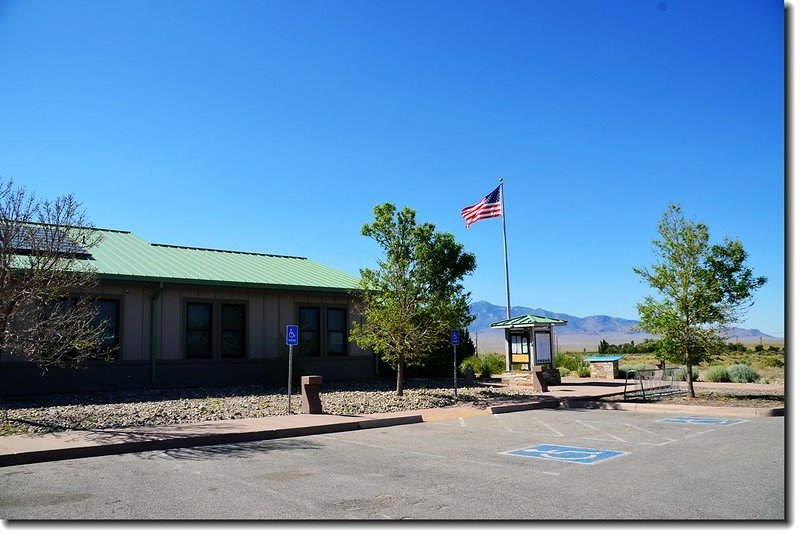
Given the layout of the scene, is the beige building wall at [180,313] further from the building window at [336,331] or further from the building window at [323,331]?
the building window at [336,331]

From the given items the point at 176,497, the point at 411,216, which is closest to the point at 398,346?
the point at 411,216

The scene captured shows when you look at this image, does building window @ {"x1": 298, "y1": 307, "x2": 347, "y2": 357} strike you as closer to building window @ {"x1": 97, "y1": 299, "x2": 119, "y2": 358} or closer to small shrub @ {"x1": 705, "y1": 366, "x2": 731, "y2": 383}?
building window @ {"x1": 97, "y1": 299, "x2": 119, "y2": 358}

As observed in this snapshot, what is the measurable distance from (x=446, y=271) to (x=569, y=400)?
17.0ft

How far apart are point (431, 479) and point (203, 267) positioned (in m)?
14.8

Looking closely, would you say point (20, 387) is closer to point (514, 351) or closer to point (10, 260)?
point (10, 260)

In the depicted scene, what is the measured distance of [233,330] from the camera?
20922mm

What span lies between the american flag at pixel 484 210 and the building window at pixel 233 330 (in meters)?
13.3

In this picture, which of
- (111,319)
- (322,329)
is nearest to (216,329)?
(111,319)

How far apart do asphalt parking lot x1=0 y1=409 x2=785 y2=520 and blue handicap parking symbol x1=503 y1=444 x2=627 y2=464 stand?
1.2 inches

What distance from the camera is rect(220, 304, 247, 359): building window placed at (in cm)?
2070

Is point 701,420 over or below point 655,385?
below

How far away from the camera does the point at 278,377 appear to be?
71.1 feet

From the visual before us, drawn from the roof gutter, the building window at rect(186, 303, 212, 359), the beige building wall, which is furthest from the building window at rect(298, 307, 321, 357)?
the roof gutter

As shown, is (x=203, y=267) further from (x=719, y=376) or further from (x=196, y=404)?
(x=719, y=376)
